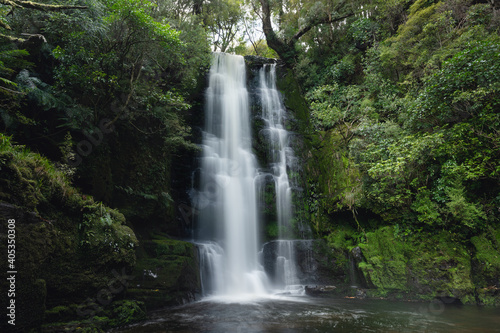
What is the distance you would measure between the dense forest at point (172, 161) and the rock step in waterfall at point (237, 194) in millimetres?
956

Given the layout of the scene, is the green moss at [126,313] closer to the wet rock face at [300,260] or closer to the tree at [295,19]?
the wet rock face at [300,260]

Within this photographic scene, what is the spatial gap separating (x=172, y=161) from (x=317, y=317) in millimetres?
8736

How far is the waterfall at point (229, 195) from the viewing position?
9.96 meters

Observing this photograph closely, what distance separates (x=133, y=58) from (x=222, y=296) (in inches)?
335

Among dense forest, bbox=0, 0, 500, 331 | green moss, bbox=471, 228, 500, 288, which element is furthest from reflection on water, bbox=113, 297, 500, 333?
green moss, bbox=471, 228, 500, 288

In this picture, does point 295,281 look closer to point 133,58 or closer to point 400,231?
point 400,231

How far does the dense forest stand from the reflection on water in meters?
0.79

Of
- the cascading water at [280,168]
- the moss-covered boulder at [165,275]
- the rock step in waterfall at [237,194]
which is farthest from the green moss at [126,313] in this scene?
the cascading water at [280,168]

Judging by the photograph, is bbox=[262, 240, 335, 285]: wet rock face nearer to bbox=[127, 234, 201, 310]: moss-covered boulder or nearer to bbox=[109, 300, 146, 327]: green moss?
bbox=[127, 234, 201, 310]: moss-covered boulder

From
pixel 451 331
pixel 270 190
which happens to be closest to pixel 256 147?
pixel 270 190

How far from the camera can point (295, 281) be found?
10430 mm

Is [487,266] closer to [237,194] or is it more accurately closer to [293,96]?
[237,194]

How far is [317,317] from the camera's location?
6602 mm

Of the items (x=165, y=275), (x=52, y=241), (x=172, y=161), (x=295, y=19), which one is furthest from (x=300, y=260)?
(x=295, y=19)
